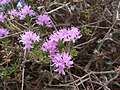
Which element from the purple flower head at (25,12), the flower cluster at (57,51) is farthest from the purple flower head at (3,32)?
the flower cluster at (57,51)

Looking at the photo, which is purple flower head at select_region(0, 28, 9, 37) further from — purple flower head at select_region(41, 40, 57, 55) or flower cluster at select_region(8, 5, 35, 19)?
purple flower head at select_region(41, 40, 57, 55)

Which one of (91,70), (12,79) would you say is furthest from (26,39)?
(91,70)

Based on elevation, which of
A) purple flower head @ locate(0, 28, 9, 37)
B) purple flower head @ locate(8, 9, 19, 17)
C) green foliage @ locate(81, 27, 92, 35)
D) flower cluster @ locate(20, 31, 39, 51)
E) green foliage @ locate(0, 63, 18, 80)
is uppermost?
purple flower head @ locate(8, 9, 19, 17)

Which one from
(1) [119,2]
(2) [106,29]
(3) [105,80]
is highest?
(1) [119,2]

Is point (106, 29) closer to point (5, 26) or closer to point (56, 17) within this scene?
point (56, 17)

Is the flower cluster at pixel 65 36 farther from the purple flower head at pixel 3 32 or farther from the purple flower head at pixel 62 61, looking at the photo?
the purple flower head at pixel 3 32

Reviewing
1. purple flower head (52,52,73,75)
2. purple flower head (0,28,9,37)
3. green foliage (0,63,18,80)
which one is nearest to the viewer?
purple flower head (52,52,73,75)

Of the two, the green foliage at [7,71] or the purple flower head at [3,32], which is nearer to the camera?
the green foliage at [7,71]

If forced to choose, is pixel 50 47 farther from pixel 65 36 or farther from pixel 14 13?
pixel 14 13

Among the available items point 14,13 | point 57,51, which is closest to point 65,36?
point 57,51

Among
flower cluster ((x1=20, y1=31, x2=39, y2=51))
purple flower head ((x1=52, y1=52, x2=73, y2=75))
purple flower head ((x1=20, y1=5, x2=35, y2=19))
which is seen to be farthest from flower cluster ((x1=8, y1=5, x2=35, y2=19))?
purple flower head ((x1=52, y1=52, x2=73, y2=75))

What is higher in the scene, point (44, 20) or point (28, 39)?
point (44, 20)
